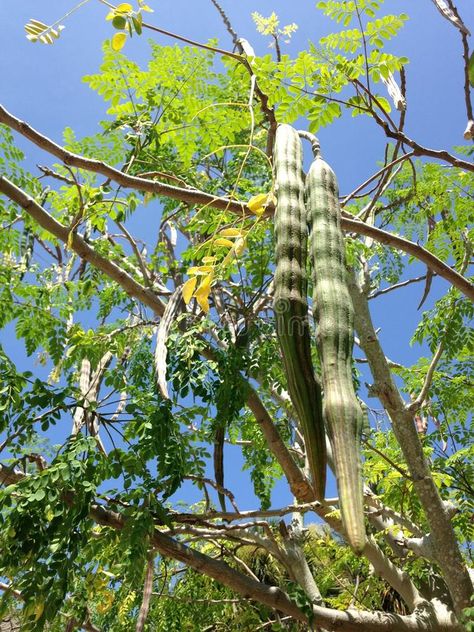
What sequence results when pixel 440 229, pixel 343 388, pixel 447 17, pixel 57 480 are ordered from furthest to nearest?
1. pixel 440 229
2. pixel 57 480
3. pixel 447 17
4. pixel 343 388

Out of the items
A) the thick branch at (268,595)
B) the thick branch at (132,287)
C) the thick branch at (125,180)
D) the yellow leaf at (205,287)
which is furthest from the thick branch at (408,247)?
the thick branch at (268,595)

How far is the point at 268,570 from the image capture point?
26.1 feet

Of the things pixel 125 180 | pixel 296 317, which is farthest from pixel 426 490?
pixel 296 317

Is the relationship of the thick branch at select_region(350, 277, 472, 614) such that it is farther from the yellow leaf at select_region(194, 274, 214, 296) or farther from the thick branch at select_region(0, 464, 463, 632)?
the yellow leaf at select_region(194, 274, 214, 296)

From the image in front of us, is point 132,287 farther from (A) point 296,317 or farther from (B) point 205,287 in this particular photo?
(A) point 296,317

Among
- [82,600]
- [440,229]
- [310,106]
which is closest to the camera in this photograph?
[310,106]

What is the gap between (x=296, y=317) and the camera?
108cm

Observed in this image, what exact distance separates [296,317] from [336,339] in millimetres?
87

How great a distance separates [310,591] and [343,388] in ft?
13.7

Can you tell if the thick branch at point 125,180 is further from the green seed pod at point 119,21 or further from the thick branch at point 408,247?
the green seed pod at point 119,21

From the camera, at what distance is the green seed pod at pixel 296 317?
986 millimetres

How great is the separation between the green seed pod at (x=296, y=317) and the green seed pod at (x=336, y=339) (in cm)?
3

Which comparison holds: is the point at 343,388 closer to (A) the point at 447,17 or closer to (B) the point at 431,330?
(A) the point at 447,17

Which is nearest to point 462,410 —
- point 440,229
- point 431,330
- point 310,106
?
point 431,330
